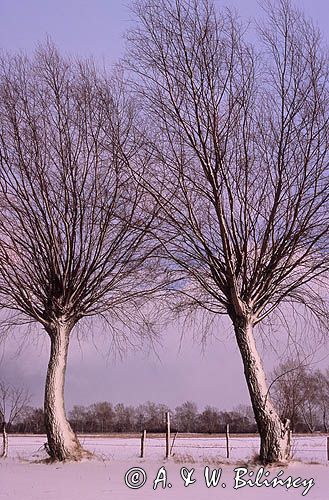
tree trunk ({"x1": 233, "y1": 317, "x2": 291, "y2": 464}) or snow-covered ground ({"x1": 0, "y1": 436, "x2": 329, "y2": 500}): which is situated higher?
tree trunk ({"x1": 233, "y1": 317, "x2": 291, "y2": 464})

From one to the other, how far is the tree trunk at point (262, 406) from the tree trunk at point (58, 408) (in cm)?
499

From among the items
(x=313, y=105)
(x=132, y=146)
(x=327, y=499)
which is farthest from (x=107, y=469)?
(x=313, y=105)

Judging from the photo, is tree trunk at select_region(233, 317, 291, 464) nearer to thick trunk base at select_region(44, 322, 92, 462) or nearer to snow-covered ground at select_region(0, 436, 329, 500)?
snow-covered ground at select_region(0, 436, 329, 500)

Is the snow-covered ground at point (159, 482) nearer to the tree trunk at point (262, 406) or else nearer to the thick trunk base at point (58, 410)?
the tree trunk at point (262, 406)

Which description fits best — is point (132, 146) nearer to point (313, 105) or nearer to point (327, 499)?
point (313, 105)

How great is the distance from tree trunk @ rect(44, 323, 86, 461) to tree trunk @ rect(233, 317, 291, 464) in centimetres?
499

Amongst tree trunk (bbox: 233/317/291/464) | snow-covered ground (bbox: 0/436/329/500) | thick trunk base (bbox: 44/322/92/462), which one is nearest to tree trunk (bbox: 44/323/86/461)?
thick trunk base (bbox: 44/322/92/462)

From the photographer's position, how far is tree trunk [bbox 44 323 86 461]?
15984 millimetres

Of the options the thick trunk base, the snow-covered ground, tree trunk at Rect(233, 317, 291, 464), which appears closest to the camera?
the snow-covered ground

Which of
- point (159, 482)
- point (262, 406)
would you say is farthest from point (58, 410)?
A: point (159, 482)

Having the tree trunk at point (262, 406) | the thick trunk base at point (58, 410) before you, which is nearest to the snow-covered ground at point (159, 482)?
the tree trunk at point (262, 406)

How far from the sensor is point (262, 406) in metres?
14.0

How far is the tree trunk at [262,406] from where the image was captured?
13672 millimetres

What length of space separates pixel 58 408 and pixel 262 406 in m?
5.60
